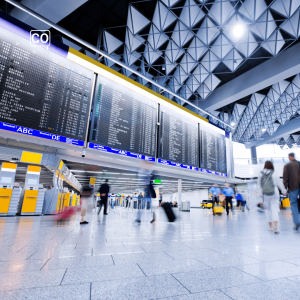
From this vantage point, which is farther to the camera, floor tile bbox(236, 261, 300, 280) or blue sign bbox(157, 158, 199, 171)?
blue sign bbox(157, 158, 199, 171)

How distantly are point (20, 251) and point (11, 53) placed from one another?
7825mm

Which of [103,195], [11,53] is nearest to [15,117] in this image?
[11,53]

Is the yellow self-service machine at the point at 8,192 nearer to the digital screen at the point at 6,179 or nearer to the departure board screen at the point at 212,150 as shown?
the digital screen at the point at 6,179

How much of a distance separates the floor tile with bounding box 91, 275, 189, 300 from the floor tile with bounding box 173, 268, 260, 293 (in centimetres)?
10

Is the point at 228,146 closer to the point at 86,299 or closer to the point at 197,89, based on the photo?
the point at 197,89

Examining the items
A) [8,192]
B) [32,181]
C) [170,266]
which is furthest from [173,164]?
[170,266]

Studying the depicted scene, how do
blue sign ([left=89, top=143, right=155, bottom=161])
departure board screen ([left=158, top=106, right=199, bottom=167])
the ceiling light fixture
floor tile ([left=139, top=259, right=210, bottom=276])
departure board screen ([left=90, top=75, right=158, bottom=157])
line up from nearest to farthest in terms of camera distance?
floor tile ([left=139, top=259, right=210, bottom=276])
blue sign ([left=89, top=143, right=155, bottom=161])
departure board screen ([left=90, top=75, right=158, bottom=157])
the ceiling light fixture
departure board screen ([left=158, top=106, right=199, bottom=167])

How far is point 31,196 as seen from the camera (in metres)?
9.05

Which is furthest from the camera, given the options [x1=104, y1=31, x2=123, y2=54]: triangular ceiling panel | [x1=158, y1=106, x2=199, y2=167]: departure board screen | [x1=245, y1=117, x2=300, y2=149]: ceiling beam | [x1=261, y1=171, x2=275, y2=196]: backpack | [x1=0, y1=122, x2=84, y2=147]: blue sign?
[x1=245, y1=117, x2=300, y2=149]: ceiling beam

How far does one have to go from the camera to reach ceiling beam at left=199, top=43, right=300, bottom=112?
11.8 m

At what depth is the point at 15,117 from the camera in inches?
273

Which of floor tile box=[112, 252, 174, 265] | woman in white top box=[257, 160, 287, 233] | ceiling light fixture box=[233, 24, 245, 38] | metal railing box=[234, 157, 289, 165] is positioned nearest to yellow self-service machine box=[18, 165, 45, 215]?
floor tile box=[112, 252, 174, 265]

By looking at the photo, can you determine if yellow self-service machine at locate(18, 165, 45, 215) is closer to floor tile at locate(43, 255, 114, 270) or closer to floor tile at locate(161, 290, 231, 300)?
floor tile at locate(43, 255, 114, 270)

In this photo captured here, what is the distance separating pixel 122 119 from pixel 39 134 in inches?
160
